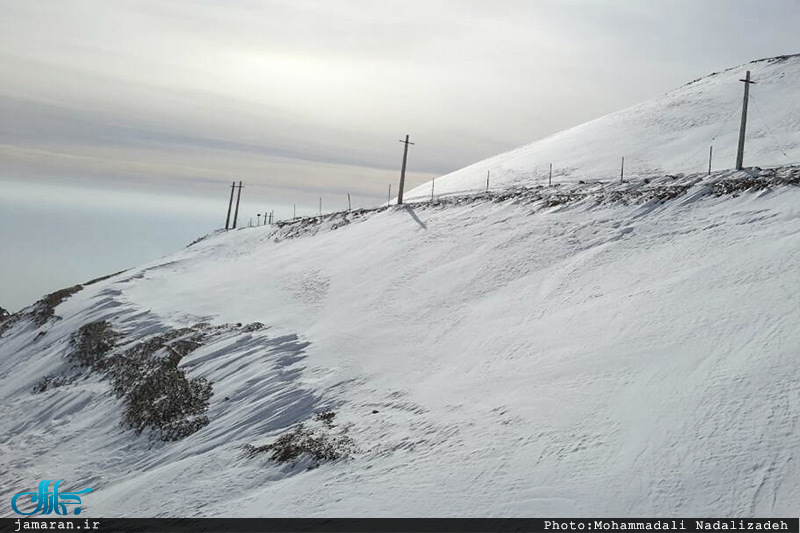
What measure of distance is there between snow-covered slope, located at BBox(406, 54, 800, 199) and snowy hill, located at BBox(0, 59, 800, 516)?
14262mm

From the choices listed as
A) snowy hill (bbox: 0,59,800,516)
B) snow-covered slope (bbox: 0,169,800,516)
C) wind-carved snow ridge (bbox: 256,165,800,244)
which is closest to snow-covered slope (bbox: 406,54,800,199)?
wind-carved snow ridge (bbox: 256,165,800,244)

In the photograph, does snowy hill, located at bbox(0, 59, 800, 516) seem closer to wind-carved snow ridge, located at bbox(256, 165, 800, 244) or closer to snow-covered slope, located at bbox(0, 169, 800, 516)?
snow-covered slope, located at bbox(0, 169, 800, 516)

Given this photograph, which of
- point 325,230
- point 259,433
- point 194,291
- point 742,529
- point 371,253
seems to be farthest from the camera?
point 325,230

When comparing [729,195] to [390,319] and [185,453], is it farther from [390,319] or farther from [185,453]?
[185,453]

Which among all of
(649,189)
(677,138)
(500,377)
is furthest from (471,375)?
(677,138)

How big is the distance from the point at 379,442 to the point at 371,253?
20.4 meters

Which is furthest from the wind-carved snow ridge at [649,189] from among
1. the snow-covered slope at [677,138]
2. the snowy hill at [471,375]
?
the snow-covered slope at [677,138]

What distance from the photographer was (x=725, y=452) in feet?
33.3

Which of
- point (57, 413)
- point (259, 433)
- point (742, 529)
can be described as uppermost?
point (742, 529)

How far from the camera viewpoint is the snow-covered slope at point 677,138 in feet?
142

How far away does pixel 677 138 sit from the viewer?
170ft

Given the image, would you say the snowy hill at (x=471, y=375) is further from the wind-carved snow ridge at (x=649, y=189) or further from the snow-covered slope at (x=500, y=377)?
the wind-carved snow ridge at (x=649, y=189)

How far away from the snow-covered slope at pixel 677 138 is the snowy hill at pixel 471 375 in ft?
46.8

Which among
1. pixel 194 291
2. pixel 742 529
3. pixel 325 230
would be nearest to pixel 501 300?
pixel 742 529
